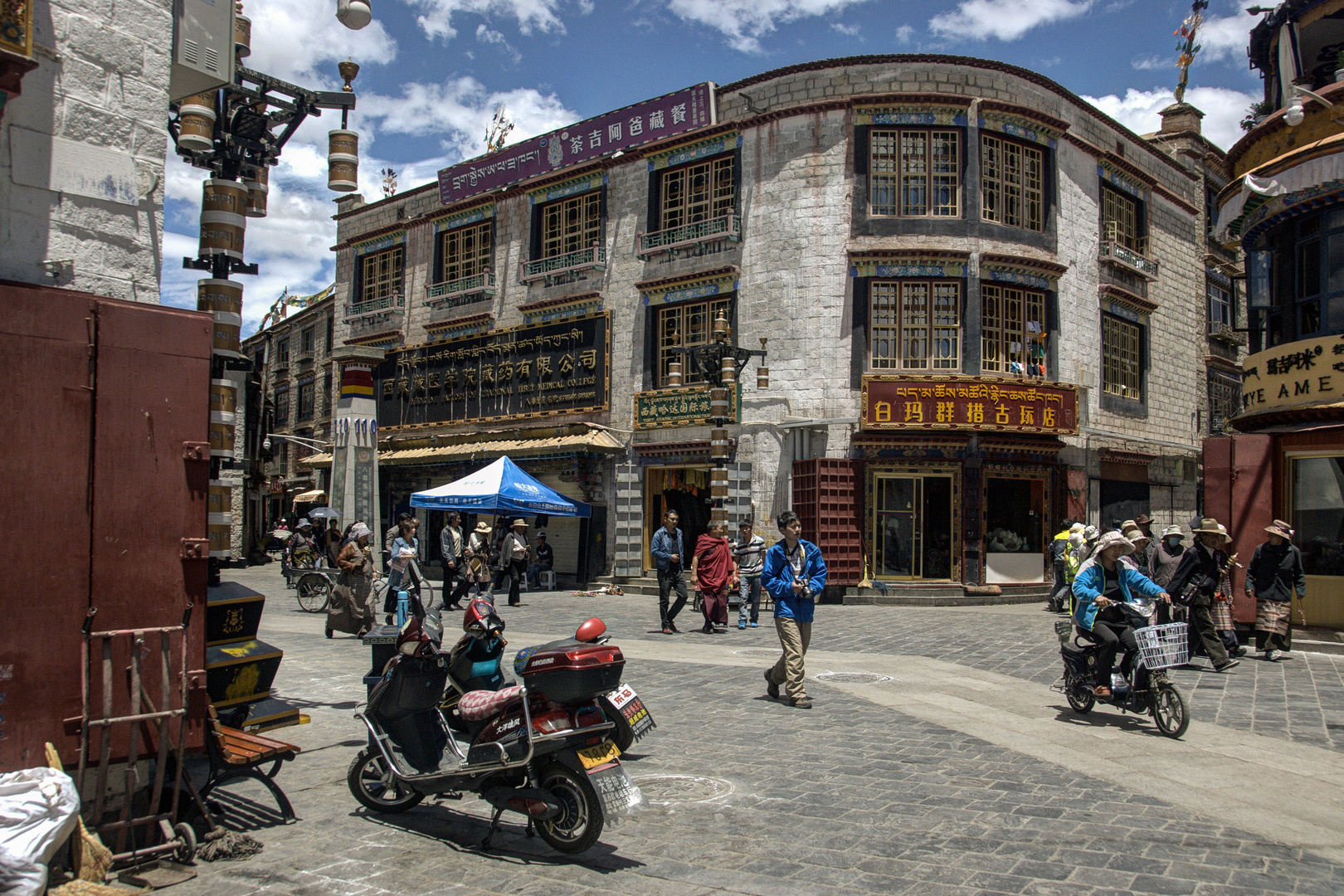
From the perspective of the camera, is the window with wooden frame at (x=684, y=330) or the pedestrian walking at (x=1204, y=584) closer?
the pedestrian walking at (x=1204, y=584)

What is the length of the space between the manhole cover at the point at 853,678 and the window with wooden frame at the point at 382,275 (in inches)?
900

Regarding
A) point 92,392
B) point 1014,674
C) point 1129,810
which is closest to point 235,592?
point 92,392

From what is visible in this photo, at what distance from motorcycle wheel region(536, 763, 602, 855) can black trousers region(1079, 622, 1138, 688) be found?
5.37 meters

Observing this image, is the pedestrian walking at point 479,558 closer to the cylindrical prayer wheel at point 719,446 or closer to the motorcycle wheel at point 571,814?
the cylindrical prayer wheel at point 719,446

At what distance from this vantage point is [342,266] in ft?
107

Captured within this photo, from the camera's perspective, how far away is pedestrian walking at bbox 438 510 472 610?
61.2ft

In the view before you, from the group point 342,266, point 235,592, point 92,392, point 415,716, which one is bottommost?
point 415,716

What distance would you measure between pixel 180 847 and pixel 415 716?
1.51 m

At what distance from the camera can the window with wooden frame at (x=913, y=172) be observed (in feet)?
68.1

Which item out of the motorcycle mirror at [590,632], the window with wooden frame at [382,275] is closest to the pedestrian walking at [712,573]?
the motorcycle mirror at [590,632]

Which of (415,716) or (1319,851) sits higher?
(415,716)

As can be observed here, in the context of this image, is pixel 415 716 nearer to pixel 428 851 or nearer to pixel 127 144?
pixel 428 851

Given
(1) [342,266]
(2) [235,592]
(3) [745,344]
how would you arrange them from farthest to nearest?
1. (1) [342,266]
2. (3) [745,344]
3. (2) [235,592]

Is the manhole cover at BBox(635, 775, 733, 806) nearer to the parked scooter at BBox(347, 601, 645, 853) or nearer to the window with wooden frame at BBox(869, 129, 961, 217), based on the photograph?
the parked scooter at BBox(347, 601, 645, 853)
